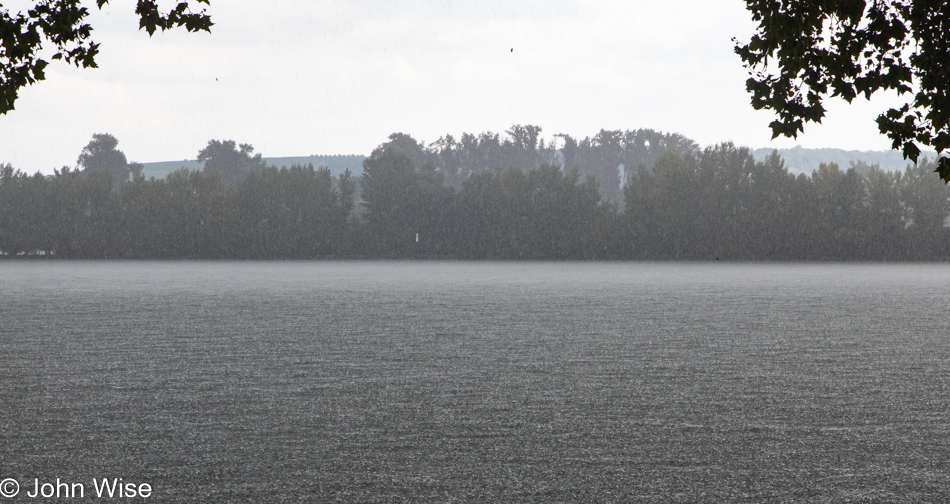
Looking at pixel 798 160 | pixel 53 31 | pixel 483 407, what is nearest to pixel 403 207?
pixel 53 31

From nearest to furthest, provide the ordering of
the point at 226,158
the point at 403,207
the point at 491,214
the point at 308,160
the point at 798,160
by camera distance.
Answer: the point at 491,214 < the point at 403,207 < the point at 226,158 < the point at 308,160 < the point at 798,160

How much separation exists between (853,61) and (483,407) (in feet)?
21.9

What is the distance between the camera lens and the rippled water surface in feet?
15.3

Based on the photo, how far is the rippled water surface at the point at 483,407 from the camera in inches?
184

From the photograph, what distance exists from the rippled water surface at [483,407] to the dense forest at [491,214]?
4408 centimetres

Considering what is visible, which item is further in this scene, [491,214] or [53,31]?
[491,214]

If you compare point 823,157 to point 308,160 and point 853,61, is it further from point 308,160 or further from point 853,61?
point 853,61

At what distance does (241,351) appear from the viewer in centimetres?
987

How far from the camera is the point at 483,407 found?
6602 mm

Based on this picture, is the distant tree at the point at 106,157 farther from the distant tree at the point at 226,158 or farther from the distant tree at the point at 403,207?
the distant tree at the point at 403,207

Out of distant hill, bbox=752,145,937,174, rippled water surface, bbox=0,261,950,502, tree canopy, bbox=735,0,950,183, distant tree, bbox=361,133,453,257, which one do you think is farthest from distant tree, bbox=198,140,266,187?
distant hill, bbox=752,145,937,174

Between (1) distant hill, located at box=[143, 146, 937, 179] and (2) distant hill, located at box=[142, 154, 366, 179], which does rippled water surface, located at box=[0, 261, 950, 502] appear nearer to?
(2) distant hill, located at box=[142, 154, 366, 179]

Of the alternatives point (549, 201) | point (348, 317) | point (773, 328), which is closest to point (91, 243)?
point (549, 201)

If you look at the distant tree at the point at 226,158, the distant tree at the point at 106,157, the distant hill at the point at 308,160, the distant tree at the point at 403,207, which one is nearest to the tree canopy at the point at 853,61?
the distant tree at the point at 403,207
